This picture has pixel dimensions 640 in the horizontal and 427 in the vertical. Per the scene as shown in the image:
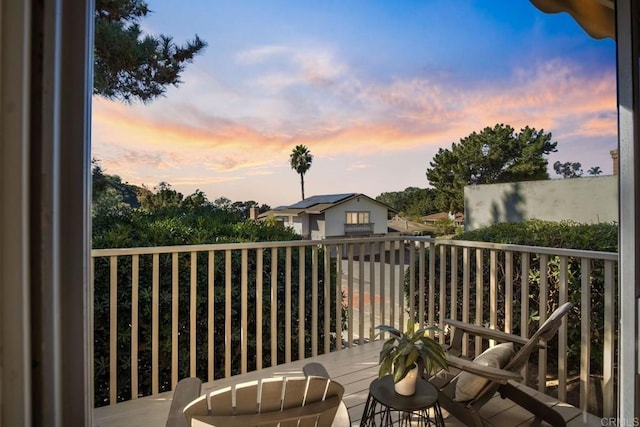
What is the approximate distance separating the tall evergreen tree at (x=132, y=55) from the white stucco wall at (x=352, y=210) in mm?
5439

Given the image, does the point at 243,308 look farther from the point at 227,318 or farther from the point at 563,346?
the point at 563,346

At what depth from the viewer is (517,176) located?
12.1 m

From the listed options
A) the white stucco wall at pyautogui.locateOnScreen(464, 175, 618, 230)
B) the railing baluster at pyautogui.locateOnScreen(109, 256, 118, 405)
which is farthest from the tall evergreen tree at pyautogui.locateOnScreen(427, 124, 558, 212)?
the railing baluster at pyautogui.locateOnScreen(109, 256, 118, 405)

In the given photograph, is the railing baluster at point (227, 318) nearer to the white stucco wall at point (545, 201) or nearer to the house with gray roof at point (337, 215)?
the house with gray roof at point (337, 215)

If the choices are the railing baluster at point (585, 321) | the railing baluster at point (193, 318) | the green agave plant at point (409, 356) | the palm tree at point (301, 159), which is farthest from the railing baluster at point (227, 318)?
the palm tree at point (301, 159)

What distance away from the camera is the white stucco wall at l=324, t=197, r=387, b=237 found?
883 cm

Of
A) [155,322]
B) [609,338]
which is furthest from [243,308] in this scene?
[609,338]

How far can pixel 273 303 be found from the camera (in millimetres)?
2914

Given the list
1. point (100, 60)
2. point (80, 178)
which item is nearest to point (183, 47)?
point (100, 60)

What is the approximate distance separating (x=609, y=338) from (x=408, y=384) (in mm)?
1505

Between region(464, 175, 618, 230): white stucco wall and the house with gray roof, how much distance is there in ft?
7.93

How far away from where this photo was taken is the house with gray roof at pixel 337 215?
781 cm

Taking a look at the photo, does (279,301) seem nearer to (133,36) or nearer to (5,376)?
(5,376)

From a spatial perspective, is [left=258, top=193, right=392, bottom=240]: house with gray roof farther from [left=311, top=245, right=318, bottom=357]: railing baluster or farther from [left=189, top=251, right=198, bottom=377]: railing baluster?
[left=189, top=251, right=198, bottom=377]: railing baluster
